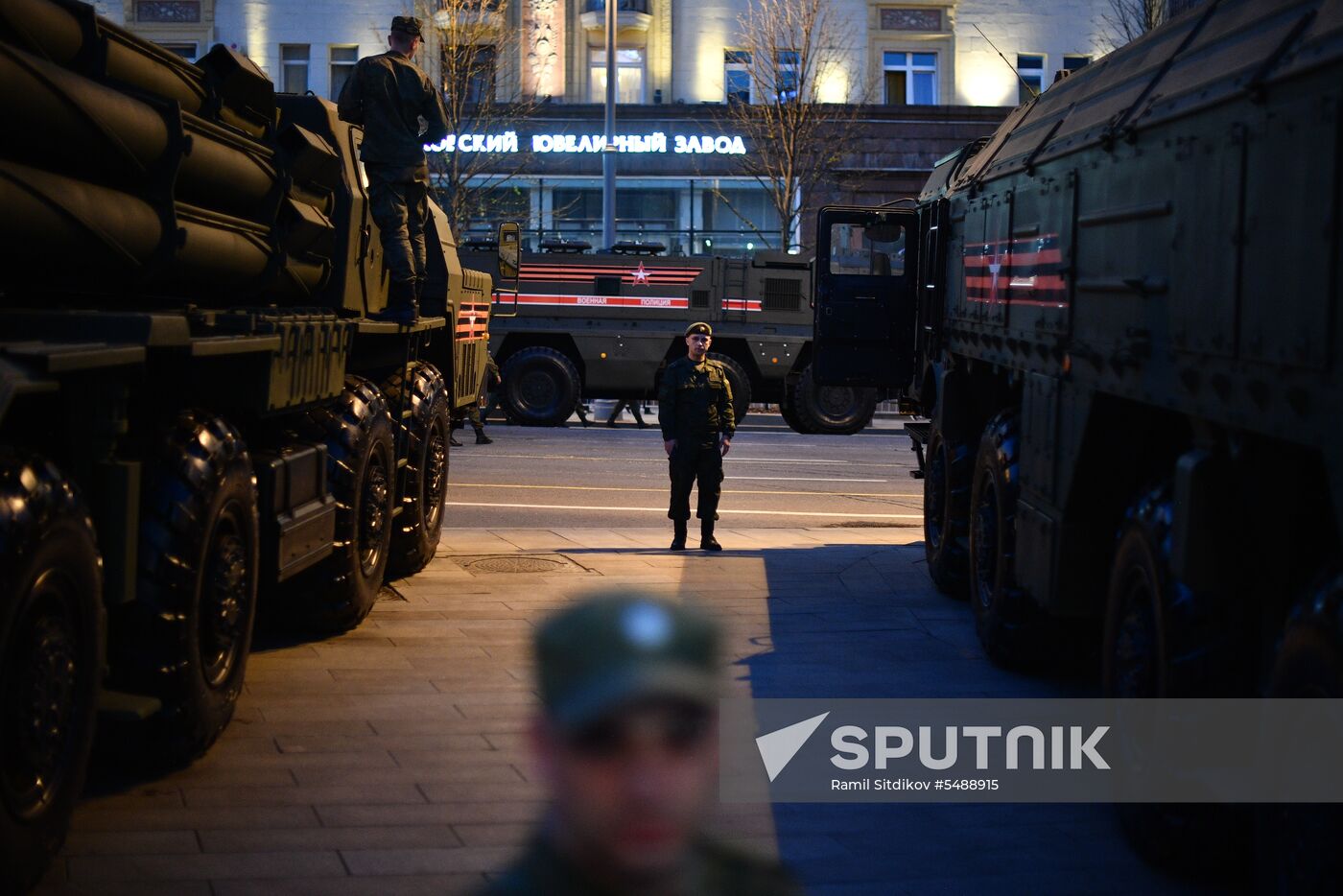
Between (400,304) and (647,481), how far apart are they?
9.94 meters

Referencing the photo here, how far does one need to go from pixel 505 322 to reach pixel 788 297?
4561 mm

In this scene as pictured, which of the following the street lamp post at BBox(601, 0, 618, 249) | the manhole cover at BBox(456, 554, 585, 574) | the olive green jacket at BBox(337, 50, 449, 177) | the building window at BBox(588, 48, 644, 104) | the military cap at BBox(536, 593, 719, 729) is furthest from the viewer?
the building window at BBox(588, 48, 644, 104)

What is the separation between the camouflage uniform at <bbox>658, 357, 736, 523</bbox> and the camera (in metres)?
13.8

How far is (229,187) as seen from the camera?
24.9ft

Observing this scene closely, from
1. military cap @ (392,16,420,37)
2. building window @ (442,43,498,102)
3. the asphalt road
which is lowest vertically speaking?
the asphalt road

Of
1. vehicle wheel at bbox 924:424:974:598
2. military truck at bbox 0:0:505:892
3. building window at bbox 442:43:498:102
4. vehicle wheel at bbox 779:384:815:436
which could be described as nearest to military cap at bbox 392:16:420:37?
military truck at bbox 0:0:505:892

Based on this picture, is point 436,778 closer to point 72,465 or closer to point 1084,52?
point 72,465

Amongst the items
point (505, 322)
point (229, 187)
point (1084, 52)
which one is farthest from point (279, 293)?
point (1084, 52)

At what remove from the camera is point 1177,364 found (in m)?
5.60

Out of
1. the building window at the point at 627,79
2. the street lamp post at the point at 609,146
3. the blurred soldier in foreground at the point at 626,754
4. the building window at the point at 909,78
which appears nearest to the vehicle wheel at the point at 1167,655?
the blurred soldier in foreground at the point at 626,754

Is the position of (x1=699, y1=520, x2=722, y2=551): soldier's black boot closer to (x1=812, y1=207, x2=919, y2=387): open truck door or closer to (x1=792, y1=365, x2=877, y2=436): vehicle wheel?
(x1=812, y1=207, x2=919, y2=387): open truck door

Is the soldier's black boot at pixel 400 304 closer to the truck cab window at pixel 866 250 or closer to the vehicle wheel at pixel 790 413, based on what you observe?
the truck cab window at pixel 866 250

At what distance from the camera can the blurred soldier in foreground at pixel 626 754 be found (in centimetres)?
172

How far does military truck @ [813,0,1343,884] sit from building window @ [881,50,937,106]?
1262 inches
